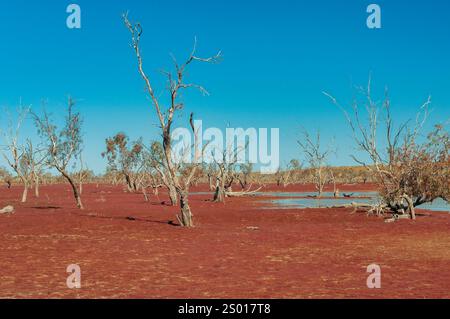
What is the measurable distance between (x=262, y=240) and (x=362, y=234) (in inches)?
230

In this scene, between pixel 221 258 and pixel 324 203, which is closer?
pixel 221 258

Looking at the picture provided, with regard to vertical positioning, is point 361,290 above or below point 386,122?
below

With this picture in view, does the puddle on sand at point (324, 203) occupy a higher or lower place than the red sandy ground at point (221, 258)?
lower

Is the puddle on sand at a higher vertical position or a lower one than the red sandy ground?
lower

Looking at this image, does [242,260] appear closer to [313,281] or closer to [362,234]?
[313,281]

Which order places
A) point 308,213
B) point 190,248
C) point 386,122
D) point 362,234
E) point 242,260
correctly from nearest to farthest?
1. point 242,260
2. point 190,248
3. point 362,234
4. point 386,122
5. point 308,213

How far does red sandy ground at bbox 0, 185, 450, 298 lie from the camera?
11383mm

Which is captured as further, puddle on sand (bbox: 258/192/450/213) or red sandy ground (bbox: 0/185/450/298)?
puddle on sand (bbox: 258/192/450/213)

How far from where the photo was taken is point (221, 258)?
53.3ft

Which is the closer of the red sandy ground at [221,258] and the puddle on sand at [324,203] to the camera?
the red sandy ground at [221,258]

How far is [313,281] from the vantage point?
40.8 feet

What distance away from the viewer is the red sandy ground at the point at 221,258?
11.4 m

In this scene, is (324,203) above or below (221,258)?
below
